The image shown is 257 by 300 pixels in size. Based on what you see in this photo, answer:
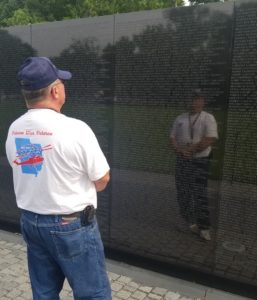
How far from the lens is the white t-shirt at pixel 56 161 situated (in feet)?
7.09

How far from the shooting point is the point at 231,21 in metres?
3.44

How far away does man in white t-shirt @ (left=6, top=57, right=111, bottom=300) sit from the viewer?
2178mm

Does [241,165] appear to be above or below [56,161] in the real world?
below

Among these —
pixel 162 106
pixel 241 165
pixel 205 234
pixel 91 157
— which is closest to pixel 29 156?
pixel 91 157

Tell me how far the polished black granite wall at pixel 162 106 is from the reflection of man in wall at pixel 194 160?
0.25ft

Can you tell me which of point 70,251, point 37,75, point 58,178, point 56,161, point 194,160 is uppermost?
point 37,75

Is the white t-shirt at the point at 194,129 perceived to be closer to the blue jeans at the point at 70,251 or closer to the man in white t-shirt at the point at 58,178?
the man in white t-shirt at the point at 58,178

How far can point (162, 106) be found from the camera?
393 cm

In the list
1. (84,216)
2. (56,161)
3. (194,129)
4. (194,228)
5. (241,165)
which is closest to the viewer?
(56,161)

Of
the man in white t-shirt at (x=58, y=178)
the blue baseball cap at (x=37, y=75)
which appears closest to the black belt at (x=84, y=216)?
the man in white t-shirt at (x=58, y=178)

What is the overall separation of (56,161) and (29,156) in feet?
0.65

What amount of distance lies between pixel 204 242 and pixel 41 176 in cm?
228

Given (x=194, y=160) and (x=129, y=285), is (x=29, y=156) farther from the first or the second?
(x=129, y=285)

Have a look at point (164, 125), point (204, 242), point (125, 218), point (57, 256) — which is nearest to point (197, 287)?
point (204, 242)
